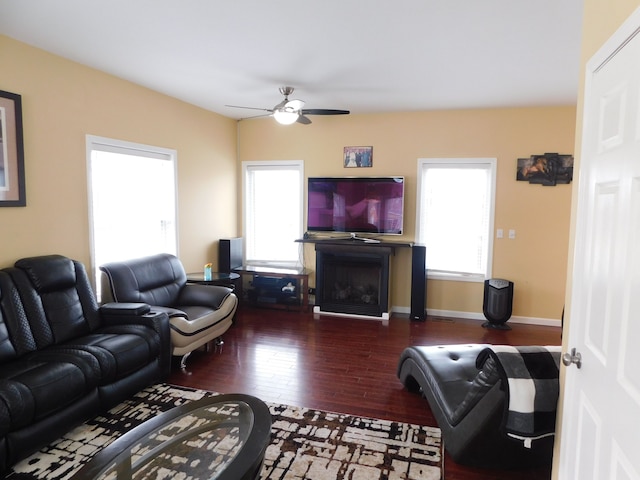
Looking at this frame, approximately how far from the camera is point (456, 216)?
523cm

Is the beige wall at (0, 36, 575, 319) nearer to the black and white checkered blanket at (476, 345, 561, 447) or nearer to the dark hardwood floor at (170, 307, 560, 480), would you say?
the dark hardwood floor at (170, 307, 560, 480)

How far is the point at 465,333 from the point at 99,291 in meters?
3.94

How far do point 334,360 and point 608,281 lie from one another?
9.24ft

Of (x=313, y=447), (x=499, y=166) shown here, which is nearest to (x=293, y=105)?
(x=499, y=166)

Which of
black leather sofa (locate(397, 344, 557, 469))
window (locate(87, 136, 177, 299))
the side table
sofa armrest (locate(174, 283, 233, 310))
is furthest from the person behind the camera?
the side table

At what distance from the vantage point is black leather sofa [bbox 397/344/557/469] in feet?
6.55

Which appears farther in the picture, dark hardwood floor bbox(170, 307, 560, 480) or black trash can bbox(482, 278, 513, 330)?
black trash can bbox(482, 278, 513, 330)

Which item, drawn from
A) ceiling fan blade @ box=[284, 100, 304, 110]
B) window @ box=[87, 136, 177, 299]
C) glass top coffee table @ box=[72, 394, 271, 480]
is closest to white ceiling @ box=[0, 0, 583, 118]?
ceiling fan blade @ box=[284, 100, 304, 110]

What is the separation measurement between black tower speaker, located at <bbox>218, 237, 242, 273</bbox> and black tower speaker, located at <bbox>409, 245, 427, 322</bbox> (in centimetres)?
246

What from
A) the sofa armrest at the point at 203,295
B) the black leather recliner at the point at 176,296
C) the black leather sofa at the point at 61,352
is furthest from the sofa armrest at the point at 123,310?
the sofa armrest at the point at 203,295

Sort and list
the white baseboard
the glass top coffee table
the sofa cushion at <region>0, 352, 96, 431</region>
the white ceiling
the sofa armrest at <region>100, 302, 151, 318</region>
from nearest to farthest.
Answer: the glass top coffee table, the sofa cushion at <region>0, 352, 96, 431</region>, the white ceiling, the sofa armrest at <region>100, 302, 151, 318</region>, the white baseboard

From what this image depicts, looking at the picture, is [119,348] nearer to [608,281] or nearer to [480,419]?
[480,419]

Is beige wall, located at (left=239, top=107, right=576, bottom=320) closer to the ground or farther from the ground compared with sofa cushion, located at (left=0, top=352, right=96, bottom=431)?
farther from the ground

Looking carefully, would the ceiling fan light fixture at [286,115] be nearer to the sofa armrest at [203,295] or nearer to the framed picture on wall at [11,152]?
the sofa armrest at [203,295]
